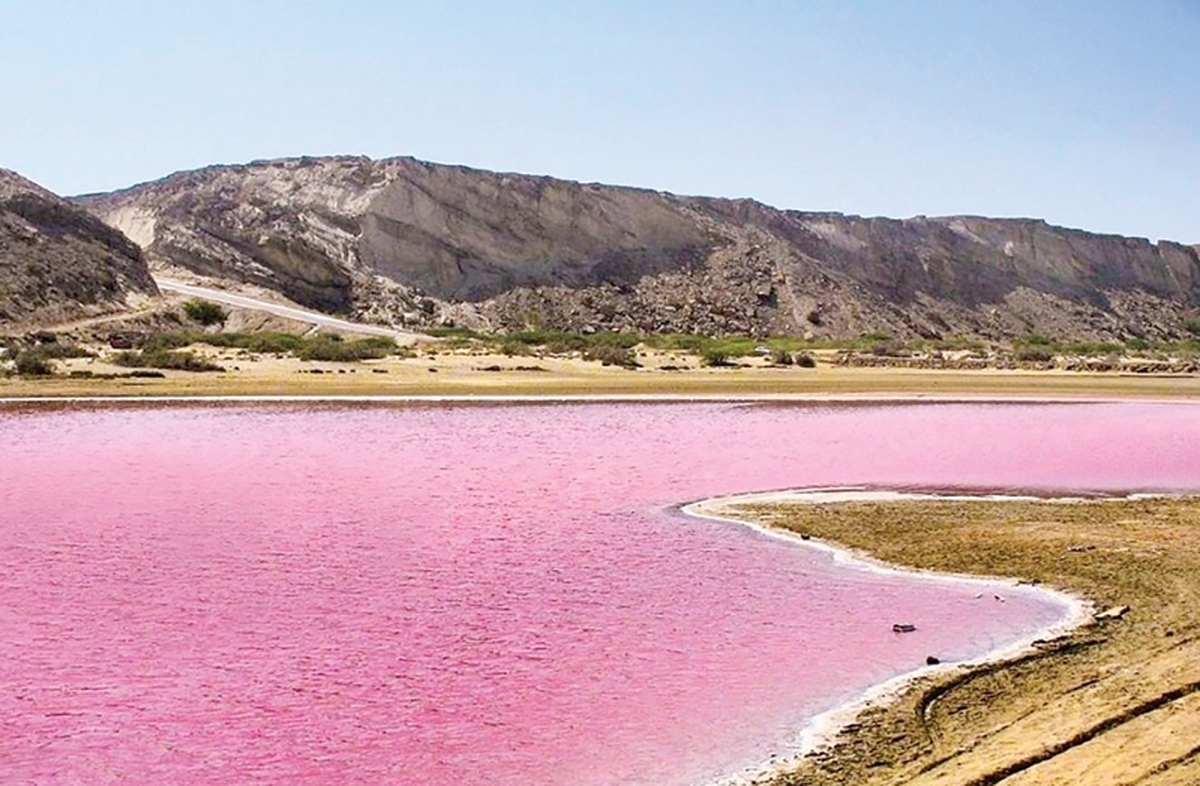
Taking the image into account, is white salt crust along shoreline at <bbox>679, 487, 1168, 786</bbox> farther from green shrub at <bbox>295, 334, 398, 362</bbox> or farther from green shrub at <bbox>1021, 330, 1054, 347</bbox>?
green shrub at <bbox>1021, 330, 1054, 347</bbox>

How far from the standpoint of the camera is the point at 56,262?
65125 mm

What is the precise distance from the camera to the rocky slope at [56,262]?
60.2 m

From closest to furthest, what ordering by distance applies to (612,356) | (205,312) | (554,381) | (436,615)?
(436,615)
(554,381)
(612,356)
(205,312)

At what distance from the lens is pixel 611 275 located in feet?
306

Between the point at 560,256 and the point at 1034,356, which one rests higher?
the point at 560,256

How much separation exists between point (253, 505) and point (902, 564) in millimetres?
9488

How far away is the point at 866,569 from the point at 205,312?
57530 millimetres

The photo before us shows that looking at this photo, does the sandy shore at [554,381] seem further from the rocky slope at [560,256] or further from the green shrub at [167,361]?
Result: the rocky slope at [560,256]

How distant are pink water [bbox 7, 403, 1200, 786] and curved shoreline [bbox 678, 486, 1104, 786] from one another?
0.18 meters

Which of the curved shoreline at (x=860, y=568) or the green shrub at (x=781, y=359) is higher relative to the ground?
the green shrub at (x=781, y=359)

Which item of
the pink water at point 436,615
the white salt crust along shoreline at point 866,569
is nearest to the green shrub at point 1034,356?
the pink water at point 436,615

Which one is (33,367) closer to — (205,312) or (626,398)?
(626,398)

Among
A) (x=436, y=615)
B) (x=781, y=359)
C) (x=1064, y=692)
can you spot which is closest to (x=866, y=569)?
(x=436, y=615)

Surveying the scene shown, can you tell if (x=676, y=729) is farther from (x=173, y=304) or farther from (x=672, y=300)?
(x=672, y=300)
